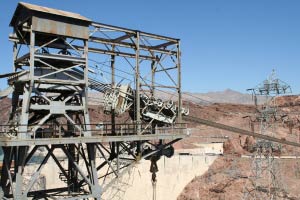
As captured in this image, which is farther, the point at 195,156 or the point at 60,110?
the point at 195,156

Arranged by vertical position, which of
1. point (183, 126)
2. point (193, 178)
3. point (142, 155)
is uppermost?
point (183, 126)

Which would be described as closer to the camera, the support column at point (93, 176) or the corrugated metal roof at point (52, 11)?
the corrugated metal roof at point (52, 11)

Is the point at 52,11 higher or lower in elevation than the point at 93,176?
higher

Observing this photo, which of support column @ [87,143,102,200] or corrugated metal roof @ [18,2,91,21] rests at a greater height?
corrugated metal roof @ [18,2,91,21]

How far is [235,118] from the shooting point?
226 ft

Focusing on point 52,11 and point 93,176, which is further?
point 93,176

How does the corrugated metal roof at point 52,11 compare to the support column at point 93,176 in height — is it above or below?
above

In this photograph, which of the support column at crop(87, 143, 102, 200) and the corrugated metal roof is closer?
the corrugated metal roof

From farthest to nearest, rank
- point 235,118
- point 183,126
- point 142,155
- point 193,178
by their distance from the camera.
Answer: point 235,118, point 193,178, point 183,126, point 142,155

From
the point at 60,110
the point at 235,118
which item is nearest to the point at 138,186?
the point at 60,110

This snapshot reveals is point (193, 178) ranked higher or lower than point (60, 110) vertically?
lower

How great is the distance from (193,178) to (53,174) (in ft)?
59.3

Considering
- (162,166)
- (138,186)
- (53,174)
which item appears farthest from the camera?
(162,166)

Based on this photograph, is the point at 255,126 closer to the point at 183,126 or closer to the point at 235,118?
the point at 235,118
